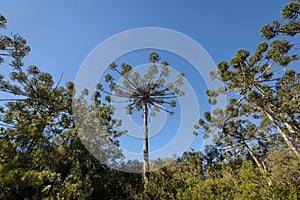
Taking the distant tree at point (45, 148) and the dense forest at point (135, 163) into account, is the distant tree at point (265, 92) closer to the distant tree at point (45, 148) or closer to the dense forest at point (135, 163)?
the dense forest at point (135, 163)

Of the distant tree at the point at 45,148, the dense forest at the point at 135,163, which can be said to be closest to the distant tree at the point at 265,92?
the dense forest at the point at 135,163

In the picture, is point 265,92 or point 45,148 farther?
point 265,92

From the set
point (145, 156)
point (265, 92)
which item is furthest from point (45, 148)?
point (265, 92)

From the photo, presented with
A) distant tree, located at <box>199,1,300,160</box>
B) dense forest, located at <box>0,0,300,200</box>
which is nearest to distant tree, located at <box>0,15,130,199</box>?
dense forest, located at <box>0,0,300,200</box>

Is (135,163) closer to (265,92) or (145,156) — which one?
(145,156)

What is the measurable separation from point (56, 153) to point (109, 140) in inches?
246

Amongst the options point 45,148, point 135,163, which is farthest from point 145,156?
point 45,148

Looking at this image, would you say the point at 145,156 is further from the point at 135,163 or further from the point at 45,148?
the point at 45,148

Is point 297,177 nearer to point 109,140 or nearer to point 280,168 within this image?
point 280,168

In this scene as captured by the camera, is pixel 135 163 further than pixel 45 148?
Yes

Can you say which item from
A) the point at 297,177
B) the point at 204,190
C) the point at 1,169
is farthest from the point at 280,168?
the point at 1,169

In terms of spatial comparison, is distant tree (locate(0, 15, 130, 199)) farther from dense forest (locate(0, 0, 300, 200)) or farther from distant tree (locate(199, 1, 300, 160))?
distant tree (locate(199, 1, 300, 160))

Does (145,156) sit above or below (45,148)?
above

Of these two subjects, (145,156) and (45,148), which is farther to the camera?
(145,156)
